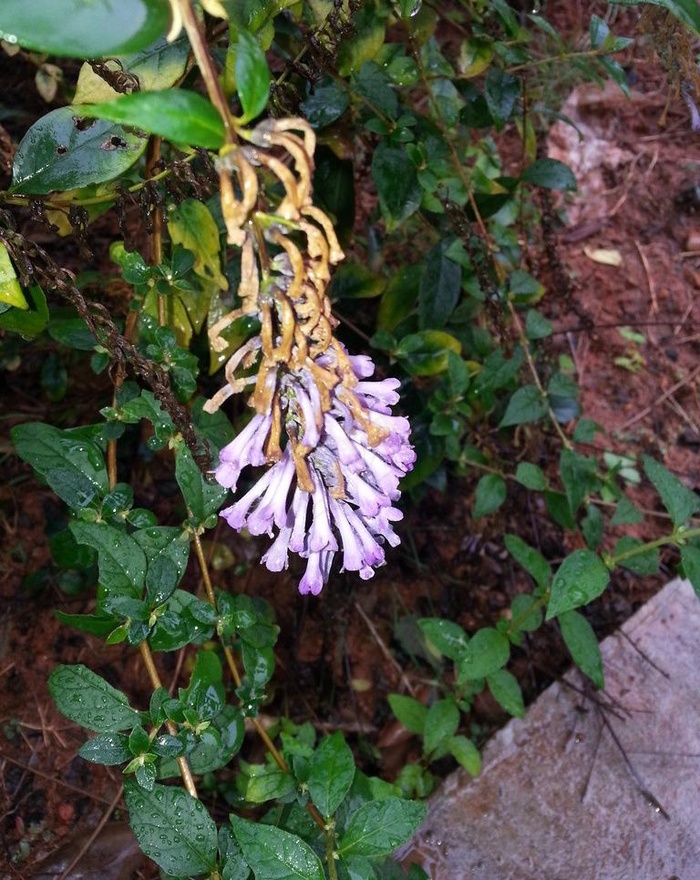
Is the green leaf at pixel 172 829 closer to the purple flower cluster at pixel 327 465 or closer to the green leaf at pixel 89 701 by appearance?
the green leaf at pixel 89 701

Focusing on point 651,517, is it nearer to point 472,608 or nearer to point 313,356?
point 472,608

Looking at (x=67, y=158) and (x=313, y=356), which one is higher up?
(x=67, y=158)

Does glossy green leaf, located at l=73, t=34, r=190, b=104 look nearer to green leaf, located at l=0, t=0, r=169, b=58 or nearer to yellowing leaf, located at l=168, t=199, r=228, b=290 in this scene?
yellowing leaf, located at l=168, t=199, r=228, b=290

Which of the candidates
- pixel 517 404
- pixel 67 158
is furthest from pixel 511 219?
pixel 67 158

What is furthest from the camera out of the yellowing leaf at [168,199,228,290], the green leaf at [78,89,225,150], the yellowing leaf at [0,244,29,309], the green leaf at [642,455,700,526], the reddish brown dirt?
the reddish brown dirt

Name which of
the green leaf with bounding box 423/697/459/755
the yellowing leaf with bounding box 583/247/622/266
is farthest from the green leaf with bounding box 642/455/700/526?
the yellowing leaf with bounding box 583/247/622/266

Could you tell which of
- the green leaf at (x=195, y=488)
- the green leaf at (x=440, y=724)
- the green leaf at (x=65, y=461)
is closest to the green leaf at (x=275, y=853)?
the green leaf at (x=195, y=488)
